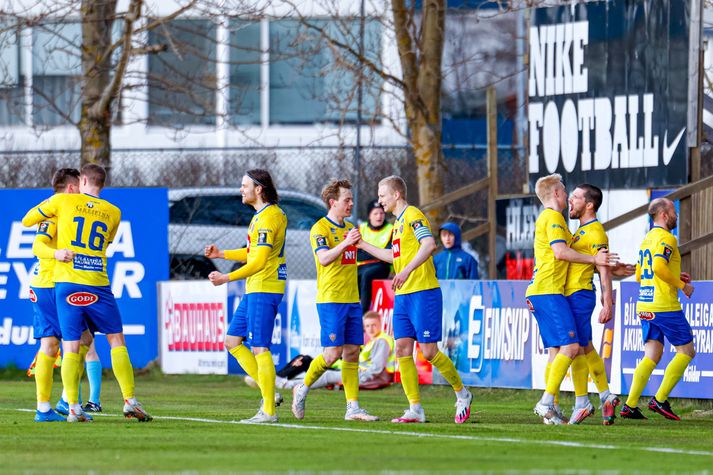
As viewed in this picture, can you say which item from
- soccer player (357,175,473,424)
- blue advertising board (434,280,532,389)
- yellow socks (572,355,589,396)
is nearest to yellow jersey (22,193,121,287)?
soccer player (357,175,473,424)

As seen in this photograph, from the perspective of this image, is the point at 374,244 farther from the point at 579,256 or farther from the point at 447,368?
the point at 579,256

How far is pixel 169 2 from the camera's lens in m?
34.9

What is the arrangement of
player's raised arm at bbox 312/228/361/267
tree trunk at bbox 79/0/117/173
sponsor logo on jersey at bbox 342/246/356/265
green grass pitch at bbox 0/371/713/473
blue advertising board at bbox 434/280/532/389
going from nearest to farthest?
green grass pitch at bbox 0/371/713/473 < player's raised arm at bbox 312/228/361/267 < sponsor logo on jersey at bbox 342/246/356/265 < blue advertising board at bbox 434/280/532/389 < tree trunk at bbox 79/0/117/173

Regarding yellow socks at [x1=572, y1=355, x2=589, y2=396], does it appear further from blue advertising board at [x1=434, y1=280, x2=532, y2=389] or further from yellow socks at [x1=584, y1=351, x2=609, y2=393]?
blue advertising board at [x1=434, y1=280, x2=532, y2=389]

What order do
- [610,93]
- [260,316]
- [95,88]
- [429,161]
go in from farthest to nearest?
[95,88]
[429,161]
[610,93]
[260,316]

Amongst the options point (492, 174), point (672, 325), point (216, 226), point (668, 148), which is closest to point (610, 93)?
point (668, 148)

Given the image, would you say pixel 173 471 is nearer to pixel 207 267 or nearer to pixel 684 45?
pixel 684 45

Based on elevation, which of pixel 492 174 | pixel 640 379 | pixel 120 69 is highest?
pixel 120 69

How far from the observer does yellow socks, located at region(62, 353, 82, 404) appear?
12328mm

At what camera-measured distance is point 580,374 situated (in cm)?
1291

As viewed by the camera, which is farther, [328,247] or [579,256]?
[328,247]

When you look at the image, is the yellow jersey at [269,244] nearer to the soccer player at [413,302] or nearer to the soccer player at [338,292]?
the soccer player at [338,292]

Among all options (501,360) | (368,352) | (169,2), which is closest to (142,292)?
(368,352)

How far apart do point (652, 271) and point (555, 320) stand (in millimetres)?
1184
